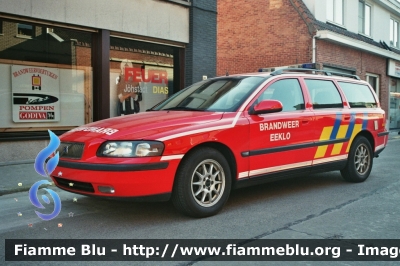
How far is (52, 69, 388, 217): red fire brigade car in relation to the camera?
4.47m

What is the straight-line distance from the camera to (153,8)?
11.1m

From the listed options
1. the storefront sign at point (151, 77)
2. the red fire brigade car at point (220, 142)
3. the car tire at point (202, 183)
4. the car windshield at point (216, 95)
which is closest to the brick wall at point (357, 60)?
the storefront sign at point (151, 77)

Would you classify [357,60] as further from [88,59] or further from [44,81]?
[44,81]

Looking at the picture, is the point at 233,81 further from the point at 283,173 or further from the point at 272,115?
the point at 283,173

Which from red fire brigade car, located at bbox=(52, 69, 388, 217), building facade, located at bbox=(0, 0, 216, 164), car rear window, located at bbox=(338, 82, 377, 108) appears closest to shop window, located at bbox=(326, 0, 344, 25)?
building facade, located at bbox=(0, 0, 216, 164)

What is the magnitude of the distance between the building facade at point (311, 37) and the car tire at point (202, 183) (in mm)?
12156

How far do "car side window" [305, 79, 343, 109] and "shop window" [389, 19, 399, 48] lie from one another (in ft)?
64.3

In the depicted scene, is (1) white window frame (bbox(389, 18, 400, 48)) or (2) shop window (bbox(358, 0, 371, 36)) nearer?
(2) shop window (bbox(358, 0, 371, 36))

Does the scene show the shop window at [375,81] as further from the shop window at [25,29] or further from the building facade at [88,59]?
the shop window at [25,29]

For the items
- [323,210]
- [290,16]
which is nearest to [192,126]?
[323,210]

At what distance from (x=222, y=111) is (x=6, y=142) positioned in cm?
536

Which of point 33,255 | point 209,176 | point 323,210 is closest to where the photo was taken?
point 33,255

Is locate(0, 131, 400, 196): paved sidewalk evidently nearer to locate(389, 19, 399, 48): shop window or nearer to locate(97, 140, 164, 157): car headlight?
locate(97, 140, 164, 157): car headlight

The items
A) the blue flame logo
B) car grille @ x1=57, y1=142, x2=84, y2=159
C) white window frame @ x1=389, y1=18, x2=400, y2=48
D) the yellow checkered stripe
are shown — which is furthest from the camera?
white window frame @ x1=389, y1=18, x2=400, y2=48
